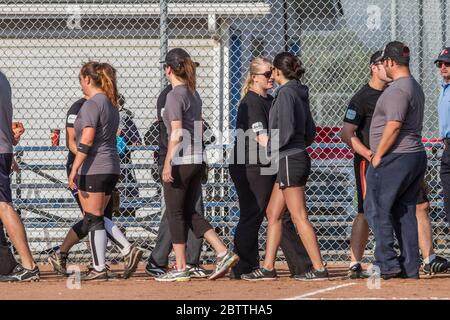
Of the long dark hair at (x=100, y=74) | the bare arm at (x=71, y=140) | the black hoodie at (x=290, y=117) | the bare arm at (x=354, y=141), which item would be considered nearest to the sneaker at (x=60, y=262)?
the bare arm at (x=71, y=140)

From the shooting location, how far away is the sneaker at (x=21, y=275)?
10.0 m

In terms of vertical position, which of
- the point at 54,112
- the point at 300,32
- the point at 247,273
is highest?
the point at 300,32

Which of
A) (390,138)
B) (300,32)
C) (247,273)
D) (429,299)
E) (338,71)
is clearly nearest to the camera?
(429,299)

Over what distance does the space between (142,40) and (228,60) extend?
4.23ft

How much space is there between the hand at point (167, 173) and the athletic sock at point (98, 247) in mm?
736

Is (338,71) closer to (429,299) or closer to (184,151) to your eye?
(184,151)

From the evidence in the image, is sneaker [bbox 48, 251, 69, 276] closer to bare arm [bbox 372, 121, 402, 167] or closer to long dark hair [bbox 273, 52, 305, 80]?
long dark hair [bbox 273, 52, 305, 80]

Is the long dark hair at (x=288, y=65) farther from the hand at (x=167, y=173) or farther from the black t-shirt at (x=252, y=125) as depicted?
the hand at (x=167, y=173)

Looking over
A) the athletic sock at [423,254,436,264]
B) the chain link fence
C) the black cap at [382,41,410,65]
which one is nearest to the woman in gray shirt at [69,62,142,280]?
the black cap at [382,41,410,65]

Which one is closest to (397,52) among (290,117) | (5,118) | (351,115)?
(351,115)

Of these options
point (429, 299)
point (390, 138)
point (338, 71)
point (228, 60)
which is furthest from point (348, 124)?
point (338, 71)

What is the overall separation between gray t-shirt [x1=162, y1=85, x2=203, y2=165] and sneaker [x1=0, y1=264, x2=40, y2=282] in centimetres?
158

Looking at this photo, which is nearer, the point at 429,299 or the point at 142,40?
the point at 429,299

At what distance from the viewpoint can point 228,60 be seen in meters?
13.9
